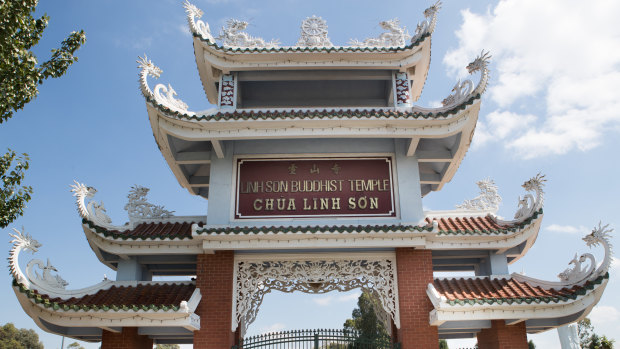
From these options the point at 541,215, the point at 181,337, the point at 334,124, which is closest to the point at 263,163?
the point at 334,124

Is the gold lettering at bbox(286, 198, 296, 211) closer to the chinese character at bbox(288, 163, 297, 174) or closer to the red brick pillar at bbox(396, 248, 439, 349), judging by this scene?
the chinese character at bbox(288, 163, 297, 174)

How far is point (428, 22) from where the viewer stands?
11.9 meters

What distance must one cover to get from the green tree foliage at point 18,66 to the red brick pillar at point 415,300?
762 cm

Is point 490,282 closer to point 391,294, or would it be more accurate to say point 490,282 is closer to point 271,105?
point 391,294

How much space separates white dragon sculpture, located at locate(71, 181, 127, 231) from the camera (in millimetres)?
10141

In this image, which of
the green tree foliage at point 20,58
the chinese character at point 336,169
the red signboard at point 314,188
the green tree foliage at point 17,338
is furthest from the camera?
the green tree foliage at point 17,338

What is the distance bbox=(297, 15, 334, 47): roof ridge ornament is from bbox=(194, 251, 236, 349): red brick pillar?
18.7ft

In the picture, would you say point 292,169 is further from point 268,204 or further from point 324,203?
point 324,203

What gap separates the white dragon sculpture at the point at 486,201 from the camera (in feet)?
36.4

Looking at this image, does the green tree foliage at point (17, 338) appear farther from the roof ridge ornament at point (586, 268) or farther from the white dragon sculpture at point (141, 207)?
the roof ridge ornament at point (586, 268)

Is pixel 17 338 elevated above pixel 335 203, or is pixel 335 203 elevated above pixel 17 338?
pixel 17 338

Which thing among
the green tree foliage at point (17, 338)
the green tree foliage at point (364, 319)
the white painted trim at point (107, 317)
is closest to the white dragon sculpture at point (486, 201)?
the white painted trim at point (107, 317)

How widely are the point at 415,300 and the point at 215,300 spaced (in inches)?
158

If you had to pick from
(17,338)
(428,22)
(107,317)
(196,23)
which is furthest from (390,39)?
(17,338)
